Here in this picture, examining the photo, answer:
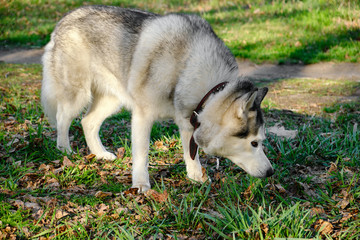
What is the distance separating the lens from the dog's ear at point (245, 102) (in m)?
2.93

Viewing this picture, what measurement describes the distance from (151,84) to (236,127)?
0.96 m

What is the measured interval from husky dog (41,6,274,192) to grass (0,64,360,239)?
0.29 meters

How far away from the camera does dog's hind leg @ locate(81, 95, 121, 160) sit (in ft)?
15.2

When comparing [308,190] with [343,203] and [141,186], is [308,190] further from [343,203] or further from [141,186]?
[141,186]

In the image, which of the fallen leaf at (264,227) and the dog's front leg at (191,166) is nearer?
the fallen leaf at (264,227)

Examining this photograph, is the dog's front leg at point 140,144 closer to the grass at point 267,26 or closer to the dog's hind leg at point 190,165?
the dog's hind leg at point 190,165

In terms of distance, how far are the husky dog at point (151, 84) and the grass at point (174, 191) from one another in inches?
11.3

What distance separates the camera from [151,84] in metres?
3.65

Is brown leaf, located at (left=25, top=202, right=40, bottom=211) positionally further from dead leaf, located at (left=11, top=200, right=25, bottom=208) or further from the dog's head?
the dog's head

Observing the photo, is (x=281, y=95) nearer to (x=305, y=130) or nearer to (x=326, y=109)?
(x=326, y=109)

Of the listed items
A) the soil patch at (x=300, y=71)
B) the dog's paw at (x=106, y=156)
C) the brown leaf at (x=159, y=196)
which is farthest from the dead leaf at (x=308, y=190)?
the soil patch at (x=300, y=71)

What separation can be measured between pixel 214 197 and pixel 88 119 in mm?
2097

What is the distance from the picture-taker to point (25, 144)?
4.28m

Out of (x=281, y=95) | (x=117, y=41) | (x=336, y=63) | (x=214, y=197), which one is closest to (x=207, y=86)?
(x=214, y=197)
